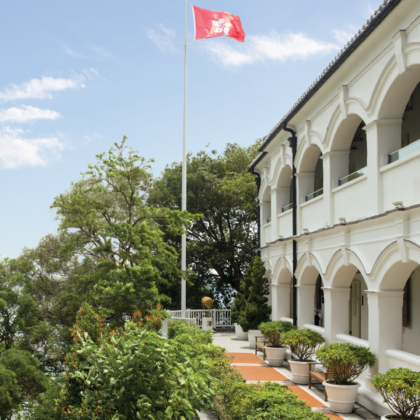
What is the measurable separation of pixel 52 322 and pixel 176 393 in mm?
16548

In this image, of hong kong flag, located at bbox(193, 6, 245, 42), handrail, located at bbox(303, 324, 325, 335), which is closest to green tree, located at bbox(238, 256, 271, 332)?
handrail, located at bbox(303, 324, 325, 335)

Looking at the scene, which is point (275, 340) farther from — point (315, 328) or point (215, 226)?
point (215, 226)

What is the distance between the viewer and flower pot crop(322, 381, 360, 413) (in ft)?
30.5

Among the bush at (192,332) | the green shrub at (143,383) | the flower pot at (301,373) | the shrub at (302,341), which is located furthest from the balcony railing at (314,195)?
the green shrub at (143,383)

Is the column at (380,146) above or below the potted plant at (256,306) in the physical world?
above

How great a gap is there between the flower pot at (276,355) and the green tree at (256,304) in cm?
400

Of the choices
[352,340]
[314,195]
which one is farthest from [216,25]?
[352,340]

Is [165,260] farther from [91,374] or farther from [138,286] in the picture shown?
[91,374]

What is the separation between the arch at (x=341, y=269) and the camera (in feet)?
36.4

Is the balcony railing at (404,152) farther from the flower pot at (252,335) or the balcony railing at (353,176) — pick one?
the flower pot at (252,335)

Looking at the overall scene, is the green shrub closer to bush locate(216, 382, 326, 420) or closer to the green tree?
bush locate(216, 382, 326, 420)

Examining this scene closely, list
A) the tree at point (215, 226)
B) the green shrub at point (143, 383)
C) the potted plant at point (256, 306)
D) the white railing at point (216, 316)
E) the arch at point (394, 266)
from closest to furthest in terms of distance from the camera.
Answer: the green shrub at point (143, 383) → the arch at point (394, 266) → the potted plant at point (256, 306) → the white railing at point (216, 316) → the tree at point (215, 226)

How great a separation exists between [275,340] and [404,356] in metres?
6.57

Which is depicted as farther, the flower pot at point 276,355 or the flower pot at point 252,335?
the flower pot at point 252,335
